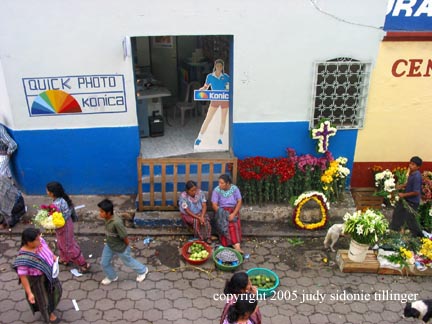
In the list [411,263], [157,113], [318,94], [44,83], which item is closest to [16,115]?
[44,83]

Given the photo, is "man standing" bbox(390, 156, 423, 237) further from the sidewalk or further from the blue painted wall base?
the blue painted wall base

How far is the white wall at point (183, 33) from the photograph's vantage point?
6.06 meters

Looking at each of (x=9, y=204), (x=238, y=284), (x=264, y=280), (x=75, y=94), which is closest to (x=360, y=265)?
(x=264, y=280)

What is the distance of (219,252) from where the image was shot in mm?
5918

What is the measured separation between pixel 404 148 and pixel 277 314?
12.7 ft

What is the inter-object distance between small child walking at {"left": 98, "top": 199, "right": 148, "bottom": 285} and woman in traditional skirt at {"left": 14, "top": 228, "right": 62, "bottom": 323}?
701mm

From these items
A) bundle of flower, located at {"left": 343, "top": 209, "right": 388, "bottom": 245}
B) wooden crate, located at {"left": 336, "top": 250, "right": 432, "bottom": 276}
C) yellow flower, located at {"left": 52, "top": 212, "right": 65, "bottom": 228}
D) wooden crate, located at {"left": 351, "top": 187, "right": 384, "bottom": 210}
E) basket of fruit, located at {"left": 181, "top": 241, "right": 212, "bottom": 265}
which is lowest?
wooden crate, located at {"left": 336, "top": 250, "right": 432, "bottom": 276}

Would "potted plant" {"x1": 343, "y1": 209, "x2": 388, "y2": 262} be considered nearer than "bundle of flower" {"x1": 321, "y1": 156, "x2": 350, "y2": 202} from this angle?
Yes

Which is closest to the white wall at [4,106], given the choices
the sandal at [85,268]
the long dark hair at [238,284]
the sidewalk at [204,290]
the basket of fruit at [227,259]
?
the sidewalk at [204,290]

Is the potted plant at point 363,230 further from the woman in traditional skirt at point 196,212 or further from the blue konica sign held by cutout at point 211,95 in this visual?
the blue konica sign held by cutout at point 211,95

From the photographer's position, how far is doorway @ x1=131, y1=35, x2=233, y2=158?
7469mm

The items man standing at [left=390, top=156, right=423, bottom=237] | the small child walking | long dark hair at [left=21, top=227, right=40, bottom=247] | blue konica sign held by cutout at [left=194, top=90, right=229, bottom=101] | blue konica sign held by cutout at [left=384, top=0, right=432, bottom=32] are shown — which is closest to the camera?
long dark hair at [left=21, top=227, right=40, bottom=247]

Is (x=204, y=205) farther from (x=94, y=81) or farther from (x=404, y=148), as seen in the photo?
(x=404, y=148)

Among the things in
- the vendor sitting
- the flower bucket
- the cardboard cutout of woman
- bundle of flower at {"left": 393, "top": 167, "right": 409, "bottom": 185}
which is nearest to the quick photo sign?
the vendor sitting
